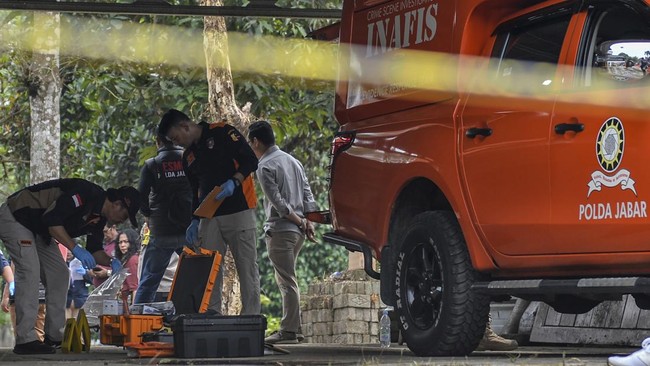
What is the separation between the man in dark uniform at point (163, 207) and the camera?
1368 centimetres

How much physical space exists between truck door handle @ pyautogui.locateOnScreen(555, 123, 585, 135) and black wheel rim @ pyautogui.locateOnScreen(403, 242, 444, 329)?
1.31 meters

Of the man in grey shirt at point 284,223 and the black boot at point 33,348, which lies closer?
the black boot at point 33,348

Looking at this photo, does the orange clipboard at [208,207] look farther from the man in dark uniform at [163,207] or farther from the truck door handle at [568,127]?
the truck door handle at [568,127]

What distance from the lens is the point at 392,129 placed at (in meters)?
9.64

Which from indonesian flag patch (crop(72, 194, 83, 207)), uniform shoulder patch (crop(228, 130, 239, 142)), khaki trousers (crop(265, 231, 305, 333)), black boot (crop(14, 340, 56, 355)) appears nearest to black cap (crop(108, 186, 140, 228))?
indonesian flag patch (crop(72, 194, 83, 207))

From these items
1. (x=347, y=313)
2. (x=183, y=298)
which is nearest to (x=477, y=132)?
(x=183, y=298)

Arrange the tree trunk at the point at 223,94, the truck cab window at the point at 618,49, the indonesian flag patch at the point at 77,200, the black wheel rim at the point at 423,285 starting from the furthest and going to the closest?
1. the tree trunk at the point at 223,94
2. the indonesian flag patch at the point at 77,200
3. the black wheel rim at the point at 423,285
4. the truck cab window at the point at 618,49

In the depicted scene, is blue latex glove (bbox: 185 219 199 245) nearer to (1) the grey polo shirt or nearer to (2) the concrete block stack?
(1) the grey polo shirt

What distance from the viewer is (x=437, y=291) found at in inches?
357

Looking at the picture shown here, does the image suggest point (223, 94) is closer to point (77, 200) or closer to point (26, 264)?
point (26, 264)

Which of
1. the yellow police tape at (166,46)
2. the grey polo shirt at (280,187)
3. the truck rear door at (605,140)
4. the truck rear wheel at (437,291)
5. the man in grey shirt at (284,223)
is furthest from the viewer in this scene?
the yellow police tape at (166,46)

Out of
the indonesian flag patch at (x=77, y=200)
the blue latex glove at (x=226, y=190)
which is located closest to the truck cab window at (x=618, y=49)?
the blue latex glove at (x=226, y=190)

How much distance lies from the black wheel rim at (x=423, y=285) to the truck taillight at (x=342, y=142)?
1.22 meters

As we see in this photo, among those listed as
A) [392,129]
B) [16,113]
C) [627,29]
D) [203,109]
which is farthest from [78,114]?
[627,29]
